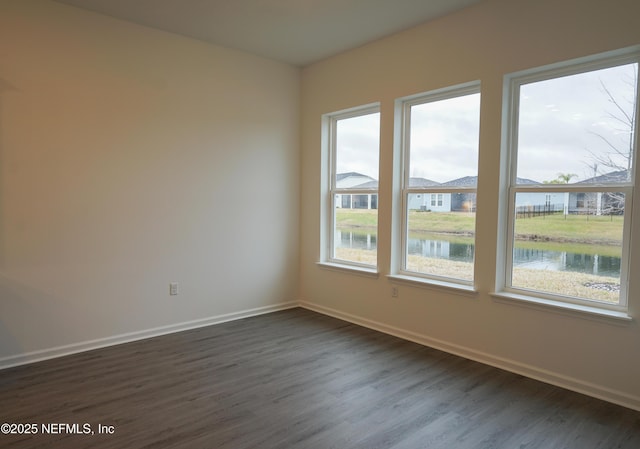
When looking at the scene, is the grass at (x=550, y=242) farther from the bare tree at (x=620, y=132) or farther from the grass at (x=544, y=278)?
the bare tree at (x=620, y=132)

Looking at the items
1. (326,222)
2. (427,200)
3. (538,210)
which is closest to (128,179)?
(326,222)

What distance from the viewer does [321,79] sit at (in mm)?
4793

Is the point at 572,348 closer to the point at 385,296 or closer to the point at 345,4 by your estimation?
the point at 385,296

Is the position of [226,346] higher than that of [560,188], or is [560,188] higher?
[560,188]

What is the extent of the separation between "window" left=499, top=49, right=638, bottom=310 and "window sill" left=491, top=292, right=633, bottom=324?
0.22 feet

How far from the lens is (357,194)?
183 inches

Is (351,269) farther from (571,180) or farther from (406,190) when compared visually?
(571,180)

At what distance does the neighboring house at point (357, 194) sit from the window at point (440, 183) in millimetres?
435

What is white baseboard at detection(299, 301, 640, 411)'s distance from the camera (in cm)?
272

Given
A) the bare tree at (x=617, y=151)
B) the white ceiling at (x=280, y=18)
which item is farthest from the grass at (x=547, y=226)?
the white ceiling at (x=280, y=18)

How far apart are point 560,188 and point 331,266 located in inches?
99.6

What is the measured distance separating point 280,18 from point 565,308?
334cm

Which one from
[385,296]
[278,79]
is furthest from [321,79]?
[385,296]

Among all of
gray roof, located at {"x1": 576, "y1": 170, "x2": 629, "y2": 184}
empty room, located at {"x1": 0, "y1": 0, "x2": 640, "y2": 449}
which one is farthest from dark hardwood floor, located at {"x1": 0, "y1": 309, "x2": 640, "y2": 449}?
gray roof, located at {"x1": 576, "y1": 170, "x2": 629, "y2": 184}
